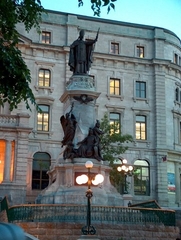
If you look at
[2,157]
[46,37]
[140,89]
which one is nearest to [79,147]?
[2,157]

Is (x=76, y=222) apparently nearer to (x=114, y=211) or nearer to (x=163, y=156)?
(x=114, y=211)

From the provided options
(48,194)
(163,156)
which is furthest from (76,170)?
(163,156)

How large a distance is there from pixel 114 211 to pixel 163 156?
27.5 metres

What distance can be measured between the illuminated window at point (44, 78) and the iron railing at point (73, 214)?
85.3 ft

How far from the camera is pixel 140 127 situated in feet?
152

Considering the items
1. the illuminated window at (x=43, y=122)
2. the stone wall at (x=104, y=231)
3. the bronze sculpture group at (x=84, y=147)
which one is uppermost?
the illuminated window at (x=43, y=122)

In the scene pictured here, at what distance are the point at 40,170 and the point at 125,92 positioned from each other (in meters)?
12.6

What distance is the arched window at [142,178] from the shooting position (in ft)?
144

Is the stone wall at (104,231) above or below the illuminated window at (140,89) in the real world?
below

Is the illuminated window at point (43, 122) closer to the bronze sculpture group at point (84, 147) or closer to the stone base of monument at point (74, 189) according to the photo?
the stone base of monument at point (74, 189)

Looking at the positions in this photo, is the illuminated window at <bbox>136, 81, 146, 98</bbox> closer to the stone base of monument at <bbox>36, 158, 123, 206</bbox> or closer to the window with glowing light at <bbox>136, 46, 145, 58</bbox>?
the window with glowing light at <bbox>136, 46, 145, 58</bbox>

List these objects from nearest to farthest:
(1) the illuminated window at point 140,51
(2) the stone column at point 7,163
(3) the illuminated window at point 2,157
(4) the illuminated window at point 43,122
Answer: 1. (2) the stone column at point 7,163
2. (3) the illuminated window at point 2,157
3. (4) the illuminated window at point 43,122
4. (1) the illuminated window at point 140,51

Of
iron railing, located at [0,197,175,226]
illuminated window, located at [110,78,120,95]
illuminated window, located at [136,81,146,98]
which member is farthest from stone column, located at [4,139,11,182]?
illuminated window, located at [136,81,146,98]

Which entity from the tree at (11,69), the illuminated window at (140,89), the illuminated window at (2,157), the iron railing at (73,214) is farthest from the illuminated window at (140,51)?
the tree at (11,69)
